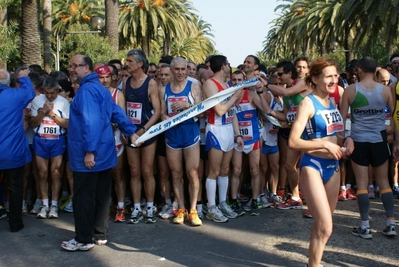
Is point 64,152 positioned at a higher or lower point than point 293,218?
higher

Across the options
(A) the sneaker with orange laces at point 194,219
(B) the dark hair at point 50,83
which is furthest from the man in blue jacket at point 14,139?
(A) the sneaker with orange laces at point 194,219

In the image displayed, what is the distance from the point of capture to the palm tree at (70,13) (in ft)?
113

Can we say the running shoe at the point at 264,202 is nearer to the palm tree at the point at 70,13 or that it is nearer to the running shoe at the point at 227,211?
the running shoe at the point at 227,211

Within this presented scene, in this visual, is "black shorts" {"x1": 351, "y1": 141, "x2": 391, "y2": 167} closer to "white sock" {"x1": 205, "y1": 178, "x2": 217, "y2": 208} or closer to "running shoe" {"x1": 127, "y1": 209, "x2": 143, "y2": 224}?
"white sock" {"x1": 205, "y1": 178, "x2": 217, "y2": 208}

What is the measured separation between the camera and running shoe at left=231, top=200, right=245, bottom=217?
676 cm

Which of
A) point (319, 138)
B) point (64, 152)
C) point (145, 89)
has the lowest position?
point (64, 152)

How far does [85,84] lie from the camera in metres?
5.23

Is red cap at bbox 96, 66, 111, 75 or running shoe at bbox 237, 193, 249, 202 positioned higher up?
red cap at bbox 96, 66, 111, 75

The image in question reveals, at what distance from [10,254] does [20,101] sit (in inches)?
75.0

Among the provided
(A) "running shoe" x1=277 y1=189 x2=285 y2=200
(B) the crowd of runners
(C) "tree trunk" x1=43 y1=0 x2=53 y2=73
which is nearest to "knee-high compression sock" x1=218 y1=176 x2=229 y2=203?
(B) the crowd of runners

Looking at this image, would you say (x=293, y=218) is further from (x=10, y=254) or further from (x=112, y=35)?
(x=112, y=35)

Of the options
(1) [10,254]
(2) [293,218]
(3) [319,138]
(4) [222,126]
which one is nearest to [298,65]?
(4) [222,126]

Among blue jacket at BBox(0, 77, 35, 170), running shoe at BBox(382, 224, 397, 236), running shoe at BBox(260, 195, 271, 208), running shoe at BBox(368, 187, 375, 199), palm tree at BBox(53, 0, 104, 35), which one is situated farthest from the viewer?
palm tree at BBox(53, 0, 104, 35)

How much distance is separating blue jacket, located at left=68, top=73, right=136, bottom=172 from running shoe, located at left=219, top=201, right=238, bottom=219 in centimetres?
193
